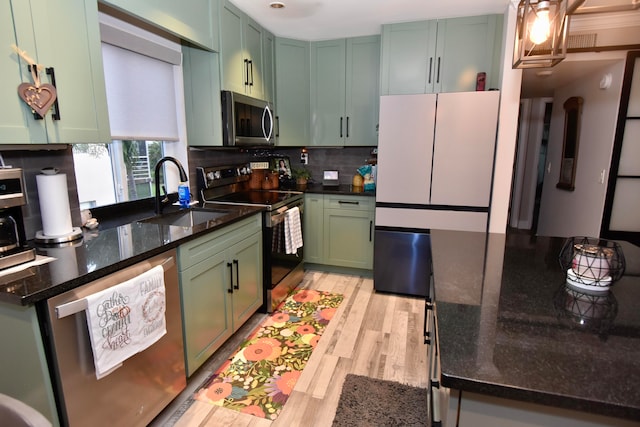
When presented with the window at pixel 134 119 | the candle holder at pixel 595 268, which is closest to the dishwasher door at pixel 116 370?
the window at pixel 134 119

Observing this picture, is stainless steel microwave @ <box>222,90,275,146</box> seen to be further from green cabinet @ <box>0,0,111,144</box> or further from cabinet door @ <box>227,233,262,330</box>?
green cabinet @ <box>0,0,111,144</box>

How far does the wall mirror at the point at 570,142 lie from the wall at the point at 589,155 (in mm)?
72

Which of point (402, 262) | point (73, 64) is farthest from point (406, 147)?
point (73, 64)

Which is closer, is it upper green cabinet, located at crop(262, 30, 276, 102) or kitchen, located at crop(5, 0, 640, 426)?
kitchen, located at crop(5, 0, 640, 426)

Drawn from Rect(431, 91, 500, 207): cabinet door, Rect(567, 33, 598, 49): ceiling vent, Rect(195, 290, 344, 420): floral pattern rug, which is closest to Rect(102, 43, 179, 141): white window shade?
Rect(195, 290, 344, 420): floral pattern rug

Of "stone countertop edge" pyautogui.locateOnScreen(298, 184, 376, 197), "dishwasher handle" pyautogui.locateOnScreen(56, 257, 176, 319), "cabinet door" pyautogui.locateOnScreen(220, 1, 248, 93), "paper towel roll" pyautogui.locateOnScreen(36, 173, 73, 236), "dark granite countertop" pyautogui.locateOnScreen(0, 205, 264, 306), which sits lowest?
"dishwasher handle" pyautogui.locateOnScreen(56, 257, 176, 319)

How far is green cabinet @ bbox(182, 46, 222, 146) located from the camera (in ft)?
8.22

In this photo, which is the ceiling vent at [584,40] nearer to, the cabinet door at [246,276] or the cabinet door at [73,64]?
the cabinet door at [246,276]

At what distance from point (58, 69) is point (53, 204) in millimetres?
598

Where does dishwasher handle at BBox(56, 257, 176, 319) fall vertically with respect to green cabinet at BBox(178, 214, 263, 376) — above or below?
above

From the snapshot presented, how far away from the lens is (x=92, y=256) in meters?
1.41

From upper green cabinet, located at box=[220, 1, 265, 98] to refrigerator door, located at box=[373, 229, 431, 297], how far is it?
1.74m

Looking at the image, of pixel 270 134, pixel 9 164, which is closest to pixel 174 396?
pixel 9 164

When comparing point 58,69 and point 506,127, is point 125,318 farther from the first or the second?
point 506,127
